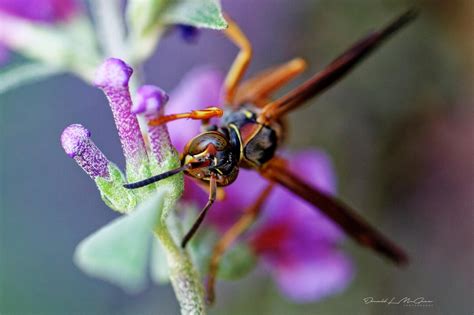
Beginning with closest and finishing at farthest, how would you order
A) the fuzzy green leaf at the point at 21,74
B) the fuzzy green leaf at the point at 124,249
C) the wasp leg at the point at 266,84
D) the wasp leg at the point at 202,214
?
1. the fuzzy green leaf at the point at 124,249
2. the wasp leg at the point at 202,214
3. the fuzzy green leaf at the point at 21,74
4. the wasp leg at the point at 266,84

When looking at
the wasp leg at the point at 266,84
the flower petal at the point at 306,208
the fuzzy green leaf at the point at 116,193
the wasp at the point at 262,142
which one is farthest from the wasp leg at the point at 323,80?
the fuzzy green leaf at the point at 116,193

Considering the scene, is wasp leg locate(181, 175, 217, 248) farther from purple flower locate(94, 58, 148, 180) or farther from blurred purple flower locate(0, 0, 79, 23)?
blurred purple flower locate(0, 0, 79, 23)

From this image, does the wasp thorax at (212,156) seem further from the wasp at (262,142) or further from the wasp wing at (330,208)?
the wasp wing at (330,208)

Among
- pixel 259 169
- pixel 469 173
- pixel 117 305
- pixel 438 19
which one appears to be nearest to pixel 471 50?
pixel 438 19

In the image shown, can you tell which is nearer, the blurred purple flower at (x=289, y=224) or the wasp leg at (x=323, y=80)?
the wasp leg at (x=323, y=80)

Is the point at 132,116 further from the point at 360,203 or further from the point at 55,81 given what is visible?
the point at 55,81
